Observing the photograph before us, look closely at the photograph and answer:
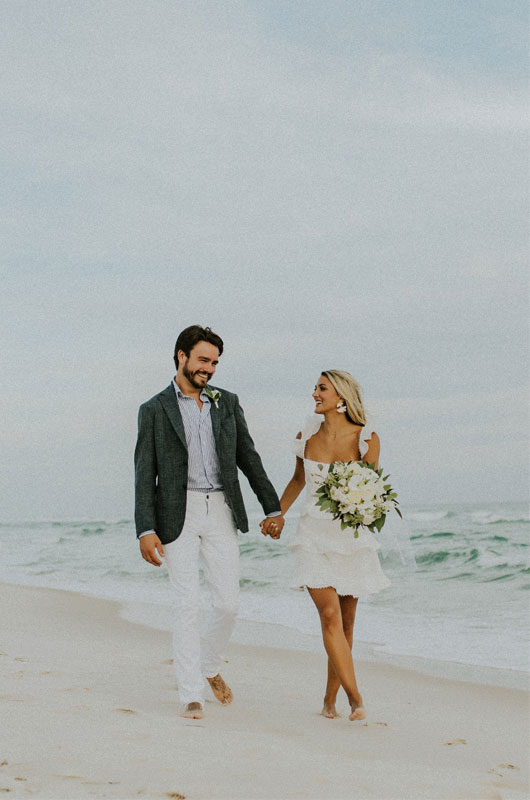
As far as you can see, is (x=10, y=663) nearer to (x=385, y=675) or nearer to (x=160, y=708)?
(x=160, y=708)

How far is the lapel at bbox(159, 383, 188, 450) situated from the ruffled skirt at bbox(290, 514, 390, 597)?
2.94 feet

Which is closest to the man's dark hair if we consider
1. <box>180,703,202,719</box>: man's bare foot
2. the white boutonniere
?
the white boutonniere

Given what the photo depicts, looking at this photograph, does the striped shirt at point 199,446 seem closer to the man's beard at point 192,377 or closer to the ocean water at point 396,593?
the man's beard at point 192,377

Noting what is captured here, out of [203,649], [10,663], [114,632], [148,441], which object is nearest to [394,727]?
[203,649]

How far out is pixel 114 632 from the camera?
30.4ft

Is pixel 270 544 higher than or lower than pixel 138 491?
lower

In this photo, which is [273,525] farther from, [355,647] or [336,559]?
[355,647]

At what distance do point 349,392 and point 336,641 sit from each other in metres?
1.43

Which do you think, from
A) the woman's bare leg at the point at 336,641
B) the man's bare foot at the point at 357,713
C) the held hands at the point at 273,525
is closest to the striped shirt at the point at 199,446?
the held hands at the point at 273,525

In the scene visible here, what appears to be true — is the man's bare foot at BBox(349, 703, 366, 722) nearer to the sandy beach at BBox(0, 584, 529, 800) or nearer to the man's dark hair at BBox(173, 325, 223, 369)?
the sandy beach at BBox(0, 584, 529, 800)

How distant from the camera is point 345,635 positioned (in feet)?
16.8

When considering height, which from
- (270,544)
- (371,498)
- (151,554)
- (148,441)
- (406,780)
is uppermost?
(148,441)

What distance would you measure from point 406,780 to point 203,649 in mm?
1844

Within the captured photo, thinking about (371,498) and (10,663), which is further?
(10,663)
